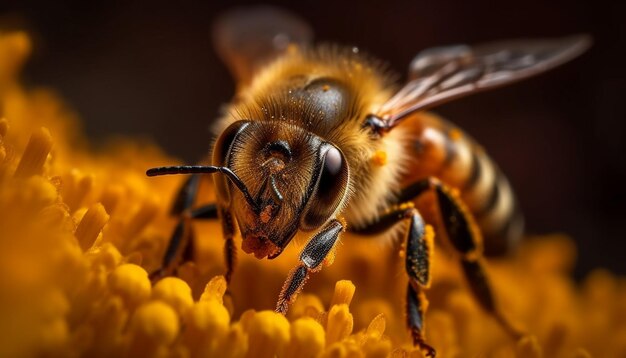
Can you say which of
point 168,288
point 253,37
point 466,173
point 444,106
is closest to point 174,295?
point 168,288

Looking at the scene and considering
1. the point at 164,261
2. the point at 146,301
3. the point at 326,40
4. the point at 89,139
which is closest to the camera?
the point at 146,301

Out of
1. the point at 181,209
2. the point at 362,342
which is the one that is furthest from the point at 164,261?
the point at 362,342

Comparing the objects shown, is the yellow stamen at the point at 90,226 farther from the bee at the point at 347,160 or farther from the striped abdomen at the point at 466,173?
the striped abdomen at the point at 466,173

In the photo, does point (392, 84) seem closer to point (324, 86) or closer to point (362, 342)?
point (324, 86)

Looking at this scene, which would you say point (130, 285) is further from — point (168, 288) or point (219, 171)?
point (219, 171)

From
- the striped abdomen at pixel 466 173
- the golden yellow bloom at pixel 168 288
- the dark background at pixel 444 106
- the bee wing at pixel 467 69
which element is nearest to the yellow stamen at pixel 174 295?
the golden yellow bloom at pixel 168 288
